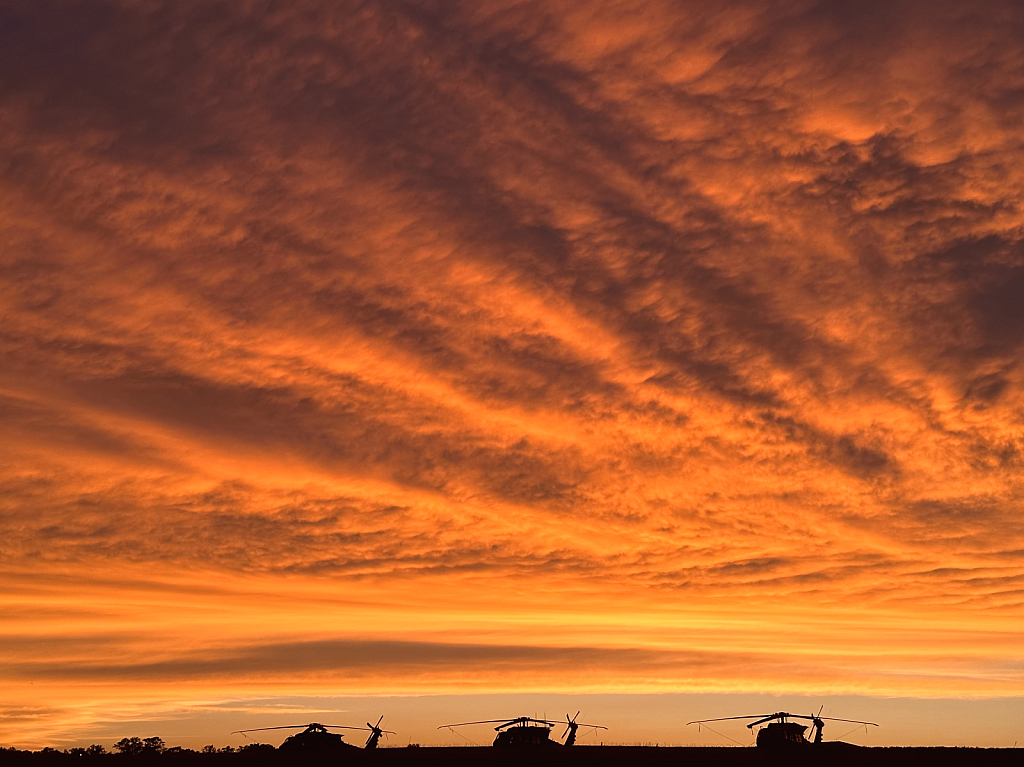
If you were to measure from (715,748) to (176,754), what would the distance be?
58637 millimetres

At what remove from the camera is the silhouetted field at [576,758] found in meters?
90.6

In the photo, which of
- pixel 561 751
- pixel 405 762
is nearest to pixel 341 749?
pixel 405 762

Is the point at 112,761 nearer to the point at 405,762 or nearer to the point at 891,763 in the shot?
the point at 405,762

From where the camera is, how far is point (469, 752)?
102 m

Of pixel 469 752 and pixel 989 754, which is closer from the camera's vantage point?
pixel 989 754

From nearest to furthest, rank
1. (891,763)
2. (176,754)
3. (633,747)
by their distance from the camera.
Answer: (891,763)
(633,747)
(176,754)

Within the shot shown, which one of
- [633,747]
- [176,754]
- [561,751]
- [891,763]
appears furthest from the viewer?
[176,754]

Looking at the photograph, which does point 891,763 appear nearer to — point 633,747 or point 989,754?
point 989,754

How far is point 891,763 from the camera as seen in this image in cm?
8956

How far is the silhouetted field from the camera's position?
297ft

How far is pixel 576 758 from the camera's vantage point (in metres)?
94.4

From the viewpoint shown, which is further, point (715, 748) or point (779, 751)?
point (715, 748)

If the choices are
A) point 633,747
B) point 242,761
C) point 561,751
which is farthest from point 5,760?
point 633,747

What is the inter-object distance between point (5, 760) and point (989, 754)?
313 ft
